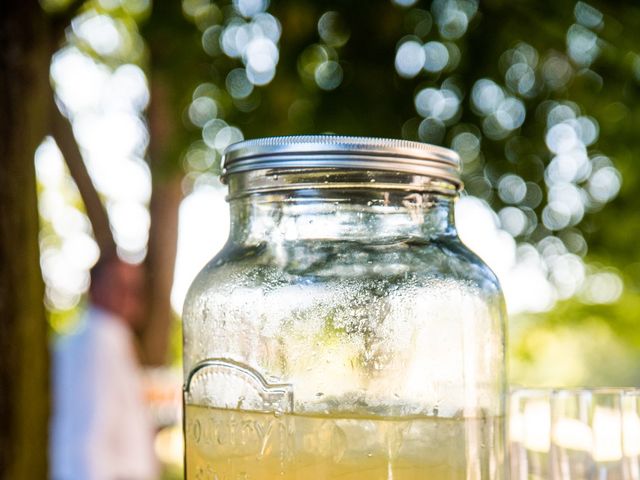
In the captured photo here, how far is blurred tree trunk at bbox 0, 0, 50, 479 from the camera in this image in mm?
1256

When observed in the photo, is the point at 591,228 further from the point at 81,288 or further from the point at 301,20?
the point at 81,288

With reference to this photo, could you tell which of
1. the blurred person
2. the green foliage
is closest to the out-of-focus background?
the green foliage

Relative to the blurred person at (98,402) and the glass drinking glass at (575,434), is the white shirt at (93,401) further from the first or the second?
the glass drinking glass at (575,434)

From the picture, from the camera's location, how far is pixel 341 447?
0.43 m

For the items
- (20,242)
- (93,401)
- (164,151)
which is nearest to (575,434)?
(20,242)

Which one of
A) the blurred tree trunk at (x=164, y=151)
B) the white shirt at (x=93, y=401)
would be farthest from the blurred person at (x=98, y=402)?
the blurred tree trunk at (x=164, y=151)

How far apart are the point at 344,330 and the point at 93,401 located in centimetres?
204

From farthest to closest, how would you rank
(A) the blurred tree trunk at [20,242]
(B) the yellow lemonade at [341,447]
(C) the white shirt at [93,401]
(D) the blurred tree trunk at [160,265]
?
(D) the blurred tree trunk at [160,265]
(C) the white shirt at [93,401]
(A) the blurred tree trunk at [20,242]
(B) the yellow lemonade at [341,447]

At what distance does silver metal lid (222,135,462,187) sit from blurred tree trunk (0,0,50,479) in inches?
34.9

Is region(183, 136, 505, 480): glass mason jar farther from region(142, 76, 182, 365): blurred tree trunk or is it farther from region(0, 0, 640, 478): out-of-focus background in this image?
region(142, 76, 182, 365): blurred tree trunk

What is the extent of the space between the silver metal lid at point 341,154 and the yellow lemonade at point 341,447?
135mm

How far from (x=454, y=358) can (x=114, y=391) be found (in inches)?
81.8

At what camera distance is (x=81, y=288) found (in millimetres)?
9477

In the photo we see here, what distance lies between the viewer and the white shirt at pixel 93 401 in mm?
2314
